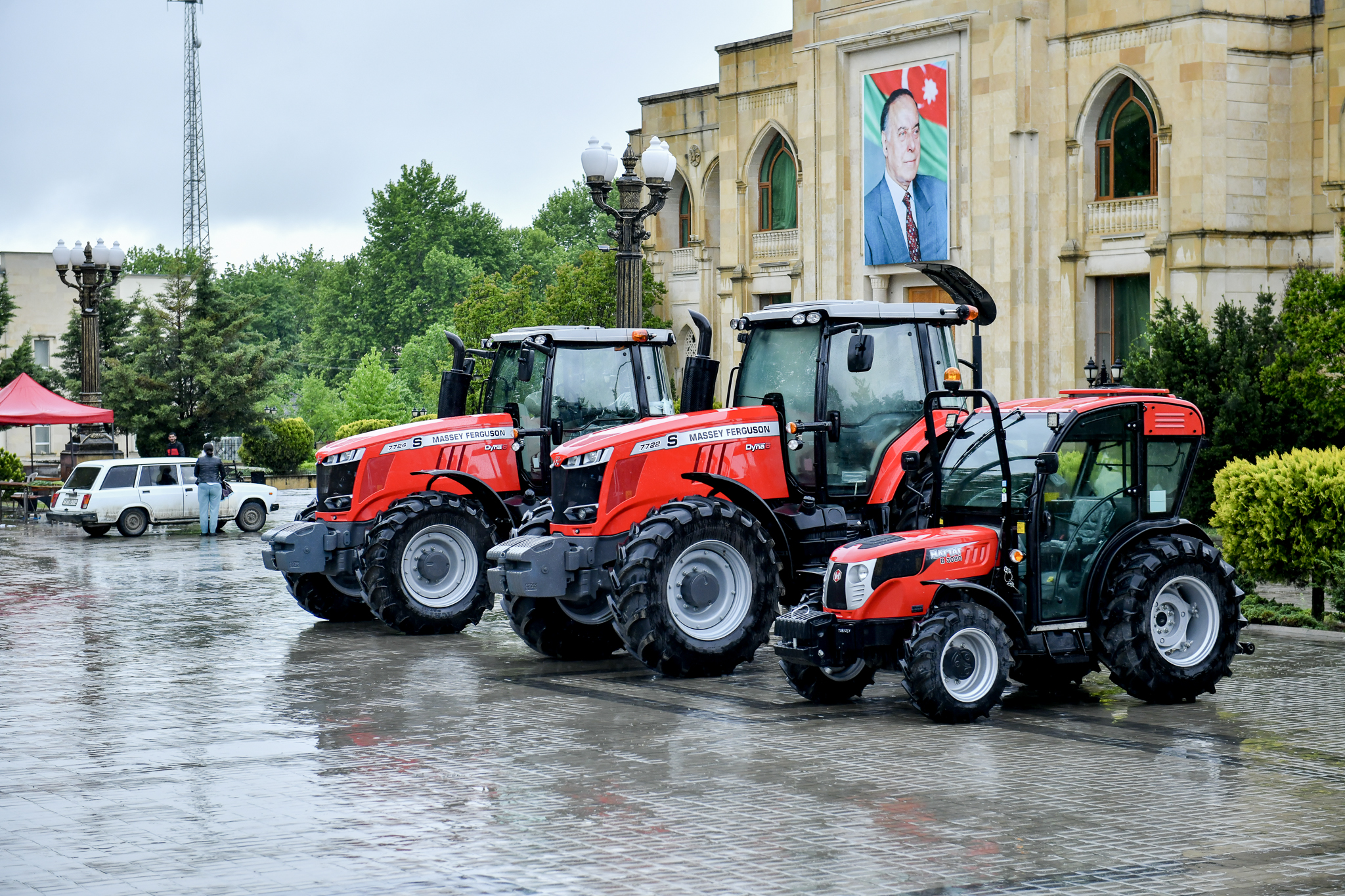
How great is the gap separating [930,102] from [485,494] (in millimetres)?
25288

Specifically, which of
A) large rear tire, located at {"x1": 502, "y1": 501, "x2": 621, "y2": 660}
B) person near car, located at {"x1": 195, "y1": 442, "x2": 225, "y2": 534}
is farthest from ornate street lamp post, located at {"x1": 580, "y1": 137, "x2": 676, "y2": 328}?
person near car, located at {"x1": 195, "y1": 442, "x2": 225, "y2": 534}

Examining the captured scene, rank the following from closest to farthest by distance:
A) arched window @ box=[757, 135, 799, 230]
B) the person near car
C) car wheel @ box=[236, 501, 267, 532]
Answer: the person near car
car wheel @ box=[236, 501, 267, 532]
arched window @ box=[757, 135, 799, 230]

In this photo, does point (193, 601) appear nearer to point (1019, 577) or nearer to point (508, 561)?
point (508, 561)

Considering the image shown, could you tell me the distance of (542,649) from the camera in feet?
50.5

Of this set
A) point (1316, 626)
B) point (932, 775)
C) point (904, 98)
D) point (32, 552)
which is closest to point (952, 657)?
point (932, 775)

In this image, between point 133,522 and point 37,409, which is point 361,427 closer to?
point 37,409

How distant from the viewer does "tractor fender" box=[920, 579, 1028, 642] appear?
11766 mm

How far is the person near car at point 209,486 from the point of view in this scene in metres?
32.9

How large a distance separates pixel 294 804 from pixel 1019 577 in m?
5.49

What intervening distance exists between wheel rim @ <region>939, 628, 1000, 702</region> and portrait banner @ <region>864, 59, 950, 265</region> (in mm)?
28622

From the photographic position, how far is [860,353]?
1331cm

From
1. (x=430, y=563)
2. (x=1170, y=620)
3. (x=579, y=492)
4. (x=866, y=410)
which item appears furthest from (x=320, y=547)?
(x=1170, y=620)

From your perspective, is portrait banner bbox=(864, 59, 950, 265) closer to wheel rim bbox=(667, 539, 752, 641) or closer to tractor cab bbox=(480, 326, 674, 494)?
tractor cab bbox=(480, 326, 674, 494)

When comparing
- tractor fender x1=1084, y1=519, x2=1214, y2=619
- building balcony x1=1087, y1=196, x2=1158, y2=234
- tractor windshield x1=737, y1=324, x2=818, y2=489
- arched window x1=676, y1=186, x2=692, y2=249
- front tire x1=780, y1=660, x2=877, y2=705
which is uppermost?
arched window x1=676, y1=186, x2=692, y2=249
